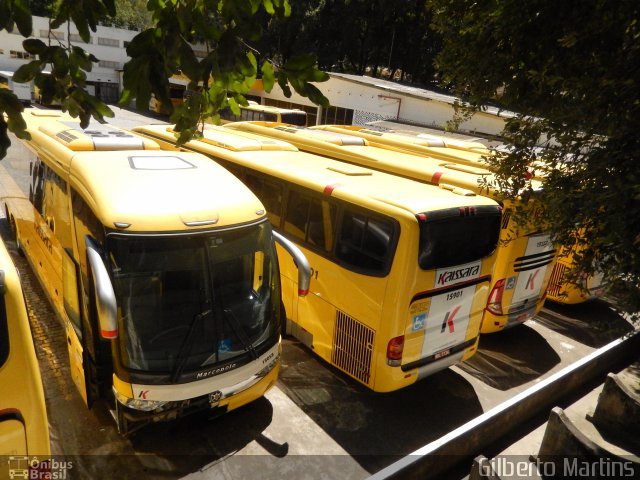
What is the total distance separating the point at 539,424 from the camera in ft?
19.1

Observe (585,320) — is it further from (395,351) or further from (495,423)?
(395,351)

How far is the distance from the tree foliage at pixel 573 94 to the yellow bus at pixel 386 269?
111 cm

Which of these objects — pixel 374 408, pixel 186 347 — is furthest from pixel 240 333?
pixel 374 408

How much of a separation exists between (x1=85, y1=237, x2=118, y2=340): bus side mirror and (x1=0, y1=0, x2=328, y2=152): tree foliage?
1.80m

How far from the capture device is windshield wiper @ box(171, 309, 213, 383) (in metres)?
4.54

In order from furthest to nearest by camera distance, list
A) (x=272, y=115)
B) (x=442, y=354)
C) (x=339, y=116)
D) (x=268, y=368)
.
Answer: (x=339, y=116), (x=272, y=115), (x=442, y=354), (x=268, y=368)

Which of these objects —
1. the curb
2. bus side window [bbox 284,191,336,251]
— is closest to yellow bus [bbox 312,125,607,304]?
the curb

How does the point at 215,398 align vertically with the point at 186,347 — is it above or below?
below

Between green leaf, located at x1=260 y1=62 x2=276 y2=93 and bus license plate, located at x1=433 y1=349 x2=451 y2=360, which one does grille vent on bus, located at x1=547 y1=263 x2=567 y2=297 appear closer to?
bus license plate, located at x1=433 y1=349 x2=451 y2=360

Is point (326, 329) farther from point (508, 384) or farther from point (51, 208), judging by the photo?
point (51, 208)

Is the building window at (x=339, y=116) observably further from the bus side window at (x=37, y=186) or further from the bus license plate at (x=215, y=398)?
the bus license plate at (x=215, y=398)

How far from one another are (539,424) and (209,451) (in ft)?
12.8

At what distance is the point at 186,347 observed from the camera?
459cm

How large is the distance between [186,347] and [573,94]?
429 cm
